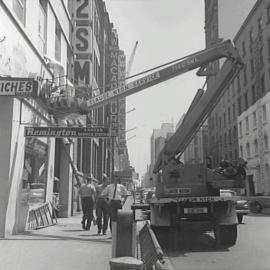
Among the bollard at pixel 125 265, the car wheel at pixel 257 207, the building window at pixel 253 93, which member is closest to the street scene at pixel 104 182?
the bollard at pixel 125 265

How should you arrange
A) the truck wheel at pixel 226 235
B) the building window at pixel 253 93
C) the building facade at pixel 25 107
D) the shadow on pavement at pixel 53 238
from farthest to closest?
the building window at pixel 253 93 → the building facade at pixel 25 107 → the shadow on pavement at pixel 53 238 → the truck wheel at pixel 226 235

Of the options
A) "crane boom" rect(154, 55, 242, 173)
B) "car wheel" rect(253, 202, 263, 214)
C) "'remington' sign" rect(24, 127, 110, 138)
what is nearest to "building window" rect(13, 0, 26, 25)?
"'remington' sign" rect(24, 127, 110, 138)

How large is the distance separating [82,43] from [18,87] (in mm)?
14365

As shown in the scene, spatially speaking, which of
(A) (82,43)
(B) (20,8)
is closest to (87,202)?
(B) (20,8)

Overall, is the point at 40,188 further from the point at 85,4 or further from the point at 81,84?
Answer: the point at 85,4

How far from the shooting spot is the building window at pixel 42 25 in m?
16.1

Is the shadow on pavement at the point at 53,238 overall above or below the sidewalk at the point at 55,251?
above

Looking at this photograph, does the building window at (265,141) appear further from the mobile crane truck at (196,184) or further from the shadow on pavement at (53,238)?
the shadow on pavement at (53,238)

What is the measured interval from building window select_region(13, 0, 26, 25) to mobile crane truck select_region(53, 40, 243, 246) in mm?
A: 5950

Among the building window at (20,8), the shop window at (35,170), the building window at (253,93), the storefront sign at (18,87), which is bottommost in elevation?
the shop window at (35,170)

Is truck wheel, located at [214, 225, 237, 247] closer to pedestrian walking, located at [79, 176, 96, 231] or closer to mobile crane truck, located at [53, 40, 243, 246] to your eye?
mobile crane truck, located at [53, 40, 243, 246]

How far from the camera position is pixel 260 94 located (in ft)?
155

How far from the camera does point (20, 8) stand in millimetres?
13484

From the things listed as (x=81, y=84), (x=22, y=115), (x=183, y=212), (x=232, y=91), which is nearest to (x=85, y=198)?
(x=22, y=115)
